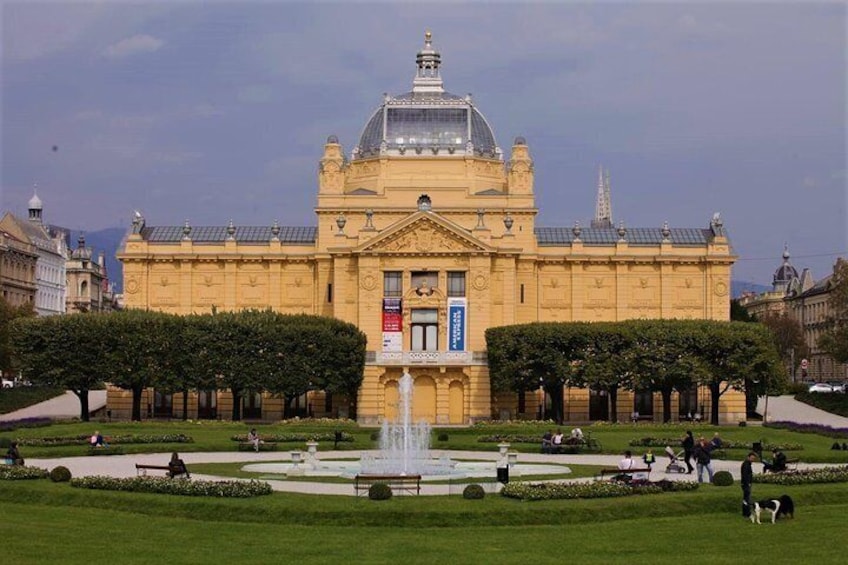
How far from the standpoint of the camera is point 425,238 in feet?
381

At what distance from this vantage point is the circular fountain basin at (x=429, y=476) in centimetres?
6006

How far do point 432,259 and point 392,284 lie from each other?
148 inches

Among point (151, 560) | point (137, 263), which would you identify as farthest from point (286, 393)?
point (151, 560)

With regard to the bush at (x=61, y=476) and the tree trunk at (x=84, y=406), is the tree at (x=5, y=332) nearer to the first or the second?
the tree trunk at (x=84, y=406)

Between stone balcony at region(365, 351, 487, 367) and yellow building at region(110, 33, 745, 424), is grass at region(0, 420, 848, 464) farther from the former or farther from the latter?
yellow building at region(110, 33, 745, 424)

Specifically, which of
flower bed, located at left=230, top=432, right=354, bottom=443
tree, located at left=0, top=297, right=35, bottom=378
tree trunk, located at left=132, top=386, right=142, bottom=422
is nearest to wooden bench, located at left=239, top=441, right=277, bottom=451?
flower bed, located at left=230, top=432, right=354, bottom=443

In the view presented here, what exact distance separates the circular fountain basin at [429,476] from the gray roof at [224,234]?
2294 inches

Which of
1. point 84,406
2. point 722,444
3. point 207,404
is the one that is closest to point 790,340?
point 207,404

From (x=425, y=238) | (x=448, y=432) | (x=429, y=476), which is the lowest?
(x=429, y=476)

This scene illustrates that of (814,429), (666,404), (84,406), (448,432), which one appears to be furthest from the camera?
(666,404)

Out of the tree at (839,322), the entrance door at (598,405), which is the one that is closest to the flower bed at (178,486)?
the entrance door at (598,405)

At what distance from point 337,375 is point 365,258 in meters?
12.3

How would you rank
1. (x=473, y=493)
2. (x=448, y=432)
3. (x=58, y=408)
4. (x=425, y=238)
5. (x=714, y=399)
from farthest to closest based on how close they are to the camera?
(x=58, y=408)
(x=425, y=238)
(x=714, y=399)
(x=448, y=432)
(x=473, y=493)

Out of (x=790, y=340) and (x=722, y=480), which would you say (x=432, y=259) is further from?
(x=790, y=340)
